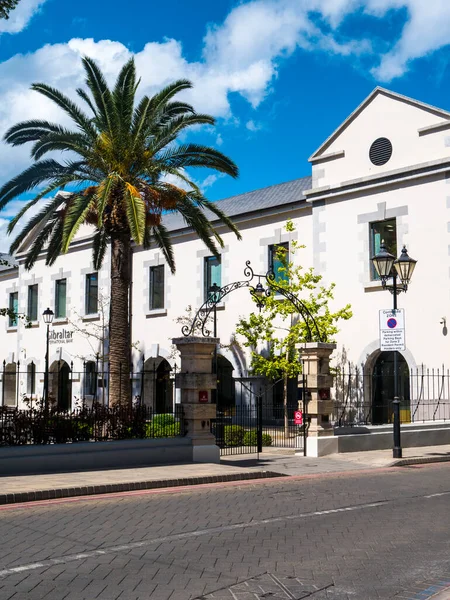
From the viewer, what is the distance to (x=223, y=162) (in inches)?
859

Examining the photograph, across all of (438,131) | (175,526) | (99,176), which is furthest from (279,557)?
(438,131)

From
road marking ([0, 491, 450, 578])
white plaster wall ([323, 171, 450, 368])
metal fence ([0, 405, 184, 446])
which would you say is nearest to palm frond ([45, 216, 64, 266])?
metal fence ([0, 405, 184, 446])

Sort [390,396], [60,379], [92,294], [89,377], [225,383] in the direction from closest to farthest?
[390,396]
[225,383]
[89,377]
[92,294]
[60,379]

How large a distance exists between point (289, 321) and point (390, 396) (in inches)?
178

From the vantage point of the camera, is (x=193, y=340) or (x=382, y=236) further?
(x=382, y=236)

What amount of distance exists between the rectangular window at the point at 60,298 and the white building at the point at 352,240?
3.57m

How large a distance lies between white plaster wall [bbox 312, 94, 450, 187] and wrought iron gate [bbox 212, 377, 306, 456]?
313 inches

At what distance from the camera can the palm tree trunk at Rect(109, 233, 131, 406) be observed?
2038 cm

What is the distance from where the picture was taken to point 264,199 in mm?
29719

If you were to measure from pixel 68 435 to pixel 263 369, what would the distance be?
10122 mm

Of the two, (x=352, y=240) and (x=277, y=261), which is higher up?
(x=352, y=240)

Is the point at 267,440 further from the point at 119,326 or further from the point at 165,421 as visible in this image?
the point at 119,326

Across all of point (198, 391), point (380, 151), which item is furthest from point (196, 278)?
point (198, 391)

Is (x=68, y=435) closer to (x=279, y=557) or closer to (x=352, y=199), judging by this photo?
(x=279, y=557)
